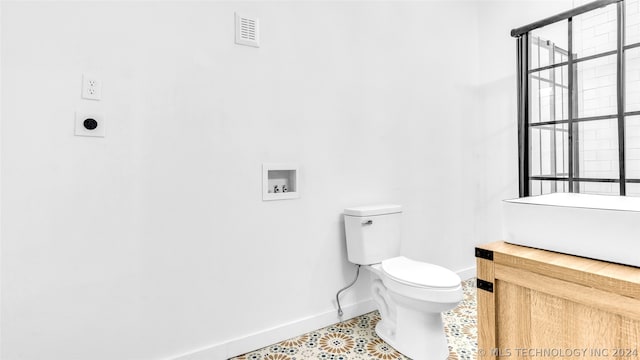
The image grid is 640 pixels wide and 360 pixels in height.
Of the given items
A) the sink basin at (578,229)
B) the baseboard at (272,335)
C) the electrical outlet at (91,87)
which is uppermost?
the electrical outlet at (91,87)

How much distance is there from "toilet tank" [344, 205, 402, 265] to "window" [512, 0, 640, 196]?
0.81 meters

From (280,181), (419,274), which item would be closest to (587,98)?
(419,274)

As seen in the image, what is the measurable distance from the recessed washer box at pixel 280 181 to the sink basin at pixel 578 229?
1209 mm

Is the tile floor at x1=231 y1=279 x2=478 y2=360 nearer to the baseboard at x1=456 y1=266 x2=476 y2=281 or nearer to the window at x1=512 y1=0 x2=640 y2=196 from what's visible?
the baseboard at x1=456 y1=266 x2=476 y2=281

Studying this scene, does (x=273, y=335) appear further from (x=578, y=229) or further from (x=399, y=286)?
(x=578, y=229)

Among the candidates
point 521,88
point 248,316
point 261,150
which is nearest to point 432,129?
point 521,88

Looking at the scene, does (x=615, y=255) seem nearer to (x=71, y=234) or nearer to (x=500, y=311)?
(x=500, y=311)

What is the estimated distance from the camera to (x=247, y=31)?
176 centimetres

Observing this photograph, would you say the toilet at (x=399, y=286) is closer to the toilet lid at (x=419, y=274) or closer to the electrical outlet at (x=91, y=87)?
the toilet lid at (x=419, y=274)

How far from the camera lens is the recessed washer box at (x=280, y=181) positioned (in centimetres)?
182

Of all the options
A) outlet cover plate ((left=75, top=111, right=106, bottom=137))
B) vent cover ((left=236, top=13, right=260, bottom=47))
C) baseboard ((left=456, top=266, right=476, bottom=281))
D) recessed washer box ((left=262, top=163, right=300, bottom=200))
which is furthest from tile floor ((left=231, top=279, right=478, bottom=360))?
vent cover ((left=236, top=13, right=260, bottom=47))

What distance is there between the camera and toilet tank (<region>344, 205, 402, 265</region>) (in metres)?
1.96

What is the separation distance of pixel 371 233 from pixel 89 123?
1523mm

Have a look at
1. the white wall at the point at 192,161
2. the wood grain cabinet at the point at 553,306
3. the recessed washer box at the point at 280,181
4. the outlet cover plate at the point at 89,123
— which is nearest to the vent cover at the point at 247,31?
the white wall at the point at 192,161
